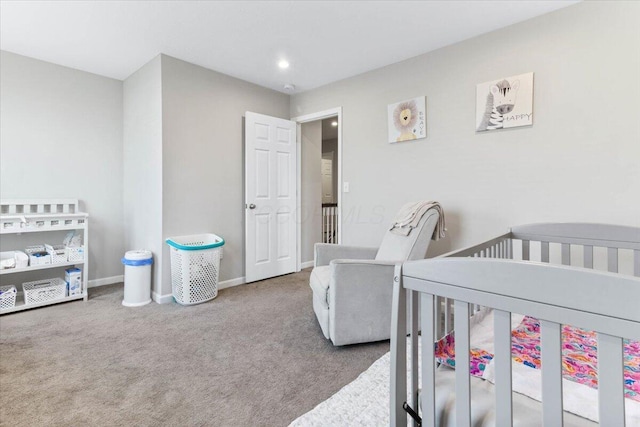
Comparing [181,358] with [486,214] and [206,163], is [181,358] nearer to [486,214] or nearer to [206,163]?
[206,163]

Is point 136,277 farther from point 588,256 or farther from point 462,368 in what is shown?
point 588,256

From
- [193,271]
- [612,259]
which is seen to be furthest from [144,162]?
[612,259]

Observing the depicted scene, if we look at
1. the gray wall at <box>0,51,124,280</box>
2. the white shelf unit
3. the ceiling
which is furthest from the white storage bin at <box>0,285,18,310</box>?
the ceiling

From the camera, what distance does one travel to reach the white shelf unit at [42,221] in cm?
269

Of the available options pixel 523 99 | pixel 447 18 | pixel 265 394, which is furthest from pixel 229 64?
pixel 265 394

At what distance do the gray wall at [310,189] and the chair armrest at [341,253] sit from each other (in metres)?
1.57

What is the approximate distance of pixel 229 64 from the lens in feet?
10.4

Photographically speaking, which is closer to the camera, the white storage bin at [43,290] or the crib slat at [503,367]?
the crib slat at [503,367]

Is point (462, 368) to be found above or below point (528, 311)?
below

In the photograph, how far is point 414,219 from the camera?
7.29 ft

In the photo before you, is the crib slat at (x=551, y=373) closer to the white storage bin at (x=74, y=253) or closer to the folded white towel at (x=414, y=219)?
the folded white towel at (x=414, y=219)

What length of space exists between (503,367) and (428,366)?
191 mm

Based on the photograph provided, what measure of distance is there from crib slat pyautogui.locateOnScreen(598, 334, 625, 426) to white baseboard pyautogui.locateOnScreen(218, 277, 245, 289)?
3268 mm

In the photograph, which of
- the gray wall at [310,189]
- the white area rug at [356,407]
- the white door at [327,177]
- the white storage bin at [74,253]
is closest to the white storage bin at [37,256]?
the white storage bin at [74,253]
